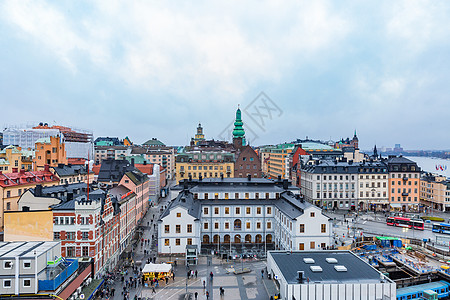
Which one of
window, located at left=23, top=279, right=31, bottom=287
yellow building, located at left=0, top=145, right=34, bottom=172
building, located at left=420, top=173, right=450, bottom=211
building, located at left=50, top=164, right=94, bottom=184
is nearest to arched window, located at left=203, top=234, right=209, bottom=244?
window, located at left=23, top=279, right=31, bottom=287

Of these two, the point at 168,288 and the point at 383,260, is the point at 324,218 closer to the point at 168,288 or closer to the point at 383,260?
the point at 383,260

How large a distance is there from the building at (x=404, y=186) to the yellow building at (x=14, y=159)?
343 feet

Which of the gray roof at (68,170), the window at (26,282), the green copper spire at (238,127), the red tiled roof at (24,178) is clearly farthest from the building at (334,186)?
the window at (26,282)

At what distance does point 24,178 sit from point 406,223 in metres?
82.6

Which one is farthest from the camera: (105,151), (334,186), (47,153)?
(105,151)

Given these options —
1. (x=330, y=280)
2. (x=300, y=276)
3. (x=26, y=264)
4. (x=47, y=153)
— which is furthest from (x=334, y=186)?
(x=47, y=153)

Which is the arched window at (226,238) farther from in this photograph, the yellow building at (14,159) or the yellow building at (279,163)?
the yellow building at (279,163)

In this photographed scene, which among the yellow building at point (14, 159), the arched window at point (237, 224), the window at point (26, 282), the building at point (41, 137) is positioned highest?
the building at point (41, 137)

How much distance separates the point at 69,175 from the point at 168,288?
186 feet

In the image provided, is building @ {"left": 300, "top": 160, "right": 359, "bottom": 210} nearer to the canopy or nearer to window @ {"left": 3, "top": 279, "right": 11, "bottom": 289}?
the canopy

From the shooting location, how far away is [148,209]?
90312 millimetres

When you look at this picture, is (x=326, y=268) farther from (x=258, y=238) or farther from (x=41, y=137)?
(x=41, y=137)

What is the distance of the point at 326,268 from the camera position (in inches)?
1480

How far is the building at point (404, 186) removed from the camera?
94938 mm
